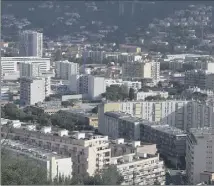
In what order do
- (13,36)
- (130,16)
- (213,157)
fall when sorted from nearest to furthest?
(213,157) < (13,36) < (130,16)

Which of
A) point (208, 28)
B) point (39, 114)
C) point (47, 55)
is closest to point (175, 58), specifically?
point (47, 55)

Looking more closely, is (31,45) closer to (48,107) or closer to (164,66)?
(164,66)

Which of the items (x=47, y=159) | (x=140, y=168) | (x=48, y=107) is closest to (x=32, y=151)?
(x=47, y=159)

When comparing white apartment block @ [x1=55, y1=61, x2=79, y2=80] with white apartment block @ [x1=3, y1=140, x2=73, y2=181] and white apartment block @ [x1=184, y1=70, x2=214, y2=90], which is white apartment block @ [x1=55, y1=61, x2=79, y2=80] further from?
white apartment block @ [x1=3, y1=140, x2=73, y2=181]

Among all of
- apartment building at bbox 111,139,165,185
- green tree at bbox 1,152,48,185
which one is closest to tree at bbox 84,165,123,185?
apartment building at bbox 111,139,165,185

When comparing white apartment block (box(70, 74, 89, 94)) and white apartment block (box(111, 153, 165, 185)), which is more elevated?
white apartment block (box(70, 74, 89, 94))

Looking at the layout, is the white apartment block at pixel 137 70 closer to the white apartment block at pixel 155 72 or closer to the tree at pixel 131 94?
the white apartment block at pixel 155 72

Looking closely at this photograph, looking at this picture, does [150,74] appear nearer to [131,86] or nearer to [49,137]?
[131,86]
